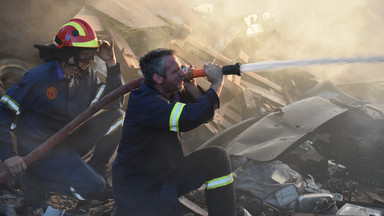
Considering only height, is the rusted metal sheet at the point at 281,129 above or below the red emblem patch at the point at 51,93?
below

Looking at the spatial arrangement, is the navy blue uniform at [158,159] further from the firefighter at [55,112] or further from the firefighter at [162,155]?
the firefighter at [55,112]

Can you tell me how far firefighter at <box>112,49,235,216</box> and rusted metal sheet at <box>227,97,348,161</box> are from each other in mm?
1116

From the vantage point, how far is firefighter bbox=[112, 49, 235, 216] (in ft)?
7.73

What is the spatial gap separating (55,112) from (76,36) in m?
0.88

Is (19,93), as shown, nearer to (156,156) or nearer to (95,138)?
(95,138)

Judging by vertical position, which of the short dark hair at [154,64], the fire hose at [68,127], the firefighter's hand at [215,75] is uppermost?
the short dark hair at [154,64]

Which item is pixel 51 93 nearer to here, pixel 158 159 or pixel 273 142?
pixel 158 159

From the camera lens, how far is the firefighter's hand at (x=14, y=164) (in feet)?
10.1

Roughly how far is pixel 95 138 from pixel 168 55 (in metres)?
1.96

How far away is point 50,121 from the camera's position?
3.50 meters

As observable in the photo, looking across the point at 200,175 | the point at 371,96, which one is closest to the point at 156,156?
the point at 200,175

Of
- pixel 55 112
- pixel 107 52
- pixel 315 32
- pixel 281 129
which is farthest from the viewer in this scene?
pixel 315 32

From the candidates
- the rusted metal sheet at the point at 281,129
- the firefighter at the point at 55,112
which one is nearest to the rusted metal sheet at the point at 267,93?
the rusted metal sheet at the point at 281,129

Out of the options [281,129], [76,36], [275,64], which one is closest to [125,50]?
[76,36]
